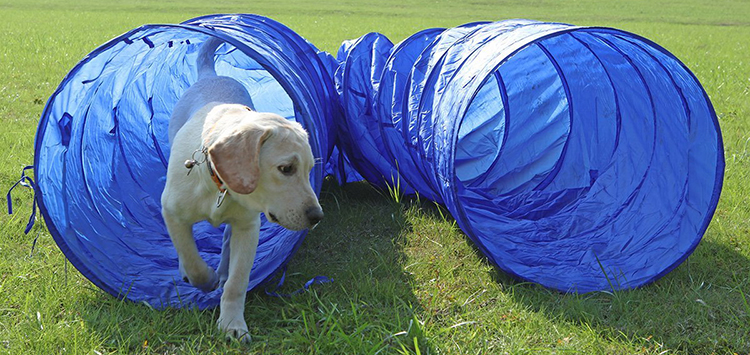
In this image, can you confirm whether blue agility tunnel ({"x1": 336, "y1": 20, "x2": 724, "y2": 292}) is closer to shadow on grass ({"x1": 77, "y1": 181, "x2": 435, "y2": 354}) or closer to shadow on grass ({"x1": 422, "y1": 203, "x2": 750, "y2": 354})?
shadow on grass ({"x1": 422, "y1": 203, "x2": 750, "y2": 354})

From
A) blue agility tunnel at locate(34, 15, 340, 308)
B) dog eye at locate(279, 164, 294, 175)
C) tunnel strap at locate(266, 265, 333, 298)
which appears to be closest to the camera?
dog eye at locate(279, 164, 294, 175)

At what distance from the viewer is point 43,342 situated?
3.29m

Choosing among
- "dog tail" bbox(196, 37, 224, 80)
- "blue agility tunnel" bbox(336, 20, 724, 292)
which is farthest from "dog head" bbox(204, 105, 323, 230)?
"dog tail" bbox(196, 37, 224, 80)

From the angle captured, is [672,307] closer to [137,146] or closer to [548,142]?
[548,142]

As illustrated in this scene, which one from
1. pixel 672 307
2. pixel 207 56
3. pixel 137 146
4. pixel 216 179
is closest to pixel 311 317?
pixel 216 179

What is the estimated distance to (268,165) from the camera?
9.83 ft

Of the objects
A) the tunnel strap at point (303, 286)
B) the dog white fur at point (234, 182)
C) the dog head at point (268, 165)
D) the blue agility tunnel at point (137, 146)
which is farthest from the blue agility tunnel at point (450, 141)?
the dog head at point (268, 165)

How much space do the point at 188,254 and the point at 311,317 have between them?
710 mm

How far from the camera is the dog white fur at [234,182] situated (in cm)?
290

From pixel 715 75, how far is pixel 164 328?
32.3 ft

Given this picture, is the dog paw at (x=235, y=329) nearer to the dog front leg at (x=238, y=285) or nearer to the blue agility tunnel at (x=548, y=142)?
the dog front leg at (x=238, y=285)

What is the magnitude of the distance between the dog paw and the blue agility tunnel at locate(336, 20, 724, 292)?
1.38 meters

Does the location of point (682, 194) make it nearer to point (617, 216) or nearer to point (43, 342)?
point (617, 216)

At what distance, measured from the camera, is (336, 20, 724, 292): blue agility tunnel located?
422 centimetres
